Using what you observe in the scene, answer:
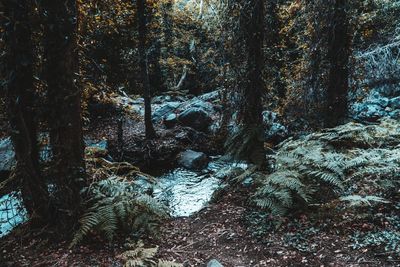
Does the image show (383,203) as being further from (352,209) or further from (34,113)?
(34,113)

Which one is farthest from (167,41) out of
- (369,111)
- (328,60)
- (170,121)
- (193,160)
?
(328,60)

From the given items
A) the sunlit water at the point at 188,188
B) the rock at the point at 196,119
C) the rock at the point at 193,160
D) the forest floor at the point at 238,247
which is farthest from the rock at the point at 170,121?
the forest floor at the point at 238,247

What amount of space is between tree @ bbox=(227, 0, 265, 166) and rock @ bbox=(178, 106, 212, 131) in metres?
6.28

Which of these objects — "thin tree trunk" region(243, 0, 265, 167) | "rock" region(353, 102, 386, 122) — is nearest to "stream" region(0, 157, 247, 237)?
"thin tree trunk" region(243, 0, 265, 167)

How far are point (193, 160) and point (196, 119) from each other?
3.00 meters

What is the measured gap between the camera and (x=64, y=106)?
379 centimetres

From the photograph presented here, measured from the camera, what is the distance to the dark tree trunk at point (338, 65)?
654cm

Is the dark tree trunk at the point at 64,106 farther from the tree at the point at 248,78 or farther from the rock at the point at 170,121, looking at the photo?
the rock at the point at 170,121

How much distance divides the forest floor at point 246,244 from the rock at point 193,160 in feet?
15.4

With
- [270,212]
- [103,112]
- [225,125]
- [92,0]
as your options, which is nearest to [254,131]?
[225,125]

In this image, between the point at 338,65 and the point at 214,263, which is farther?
the point at 338,65

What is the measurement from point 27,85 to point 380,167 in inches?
177

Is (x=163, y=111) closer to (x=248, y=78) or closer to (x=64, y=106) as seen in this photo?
(x=248, y=78)

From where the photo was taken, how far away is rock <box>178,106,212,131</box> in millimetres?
12125
